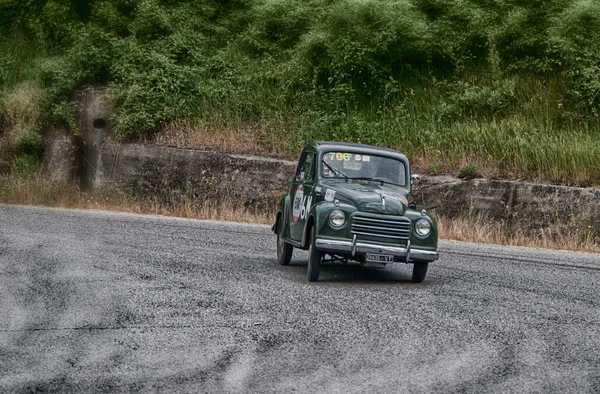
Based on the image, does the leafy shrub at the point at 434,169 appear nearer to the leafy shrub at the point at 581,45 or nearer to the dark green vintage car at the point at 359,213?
the leafy shrub at the point at 581,45

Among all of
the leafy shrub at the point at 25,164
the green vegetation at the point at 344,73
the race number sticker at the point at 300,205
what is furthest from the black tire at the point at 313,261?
the leafy shrub at the point at 25,164

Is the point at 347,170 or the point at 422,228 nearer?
the point at 422,228

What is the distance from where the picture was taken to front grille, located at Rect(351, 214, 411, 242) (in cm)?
1123

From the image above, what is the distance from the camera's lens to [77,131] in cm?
2666

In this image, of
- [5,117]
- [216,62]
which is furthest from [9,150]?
[216,62]

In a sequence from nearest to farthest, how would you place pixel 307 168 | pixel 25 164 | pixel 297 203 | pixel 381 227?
pixel 381 227 → pixel 297 203 → pixel 307 168 → pixel 25 164

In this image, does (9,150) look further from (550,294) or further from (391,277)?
(550,294)

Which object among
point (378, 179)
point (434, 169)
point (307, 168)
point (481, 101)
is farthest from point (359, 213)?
point (481, 101)

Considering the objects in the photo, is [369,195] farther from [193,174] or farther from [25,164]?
[25,164]

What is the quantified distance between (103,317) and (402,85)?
19.0 meters

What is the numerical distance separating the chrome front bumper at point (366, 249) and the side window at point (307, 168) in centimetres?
184

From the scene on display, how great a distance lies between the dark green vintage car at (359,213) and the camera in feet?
36.8

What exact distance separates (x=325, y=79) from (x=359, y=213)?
1613 cm

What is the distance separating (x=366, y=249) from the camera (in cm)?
1118
